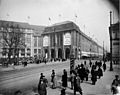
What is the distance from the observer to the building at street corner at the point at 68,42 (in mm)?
1658

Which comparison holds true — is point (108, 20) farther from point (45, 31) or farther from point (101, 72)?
point (45, 31)

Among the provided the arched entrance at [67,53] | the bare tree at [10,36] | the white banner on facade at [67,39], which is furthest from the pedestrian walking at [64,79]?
the bare tree at [10,36]

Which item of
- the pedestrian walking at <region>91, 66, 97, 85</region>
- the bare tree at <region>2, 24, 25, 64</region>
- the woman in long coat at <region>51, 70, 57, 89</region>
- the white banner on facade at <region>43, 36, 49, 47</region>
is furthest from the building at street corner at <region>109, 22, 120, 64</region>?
the bare tree at <region>2, 24, 25, 64</region>

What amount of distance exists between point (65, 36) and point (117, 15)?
0.67 metres

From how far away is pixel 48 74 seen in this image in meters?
1.66

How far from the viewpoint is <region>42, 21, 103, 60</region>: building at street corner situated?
1658mm

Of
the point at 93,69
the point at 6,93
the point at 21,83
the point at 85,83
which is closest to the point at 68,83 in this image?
the point at 85,83

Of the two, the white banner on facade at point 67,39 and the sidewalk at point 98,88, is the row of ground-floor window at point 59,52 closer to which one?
the white banner on facade at point 67,39

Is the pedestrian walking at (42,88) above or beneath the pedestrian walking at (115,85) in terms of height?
beneath

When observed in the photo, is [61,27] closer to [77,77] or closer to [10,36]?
[77,77]

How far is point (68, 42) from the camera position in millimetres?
1681

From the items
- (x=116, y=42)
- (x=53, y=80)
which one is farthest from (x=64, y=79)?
(x=116, y=42)

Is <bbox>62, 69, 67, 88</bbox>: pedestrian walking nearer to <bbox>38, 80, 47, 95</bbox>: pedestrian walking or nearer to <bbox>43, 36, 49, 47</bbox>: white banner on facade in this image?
<bbox>38, 80, 47, 95</bbox>: pedestrian walking

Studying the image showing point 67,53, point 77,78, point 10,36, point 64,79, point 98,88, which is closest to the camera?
point 98,88
